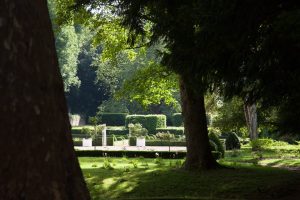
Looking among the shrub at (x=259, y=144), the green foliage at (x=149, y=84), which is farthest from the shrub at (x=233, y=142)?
the green foliage at (x=149, y=84)

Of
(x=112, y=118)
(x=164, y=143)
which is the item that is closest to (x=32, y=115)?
(x=164, y=143)

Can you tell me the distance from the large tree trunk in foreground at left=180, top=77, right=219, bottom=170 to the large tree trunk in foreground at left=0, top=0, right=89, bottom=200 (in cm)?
965

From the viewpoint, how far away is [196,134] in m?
13.1

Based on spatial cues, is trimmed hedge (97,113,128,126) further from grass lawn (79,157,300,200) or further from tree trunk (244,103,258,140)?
grass lawn (79,157,300,200)

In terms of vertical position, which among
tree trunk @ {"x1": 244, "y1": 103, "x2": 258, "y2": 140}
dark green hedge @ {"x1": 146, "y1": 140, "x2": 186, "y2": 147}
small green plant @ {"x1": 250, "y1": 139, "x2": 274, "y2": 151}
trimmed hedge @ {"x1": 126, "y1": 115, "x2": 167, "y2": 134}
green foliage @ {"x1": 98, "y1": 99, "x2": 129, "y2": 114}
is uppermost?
green foliage @ {"x1": 98, "y1": 99, "x2": 129, "y2": 114}

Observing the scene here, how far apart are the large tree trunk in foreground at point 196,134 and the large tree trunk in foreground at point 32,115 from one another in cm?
965

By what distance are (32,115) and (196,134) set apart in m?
10.1

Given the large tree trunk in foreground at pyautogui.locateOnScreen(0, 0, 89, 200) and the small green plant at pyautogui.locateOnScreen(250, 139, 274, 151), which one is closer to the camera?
the large tree trunk in foreground at pyautogui.locateOnScreen(0, 0, 89, 200)

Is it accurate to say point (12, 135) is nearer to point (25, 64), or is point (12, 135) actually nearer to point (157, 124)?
point (25, 64)

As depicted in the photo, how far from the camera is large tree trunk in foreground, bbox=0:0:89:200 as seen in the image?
3.12m

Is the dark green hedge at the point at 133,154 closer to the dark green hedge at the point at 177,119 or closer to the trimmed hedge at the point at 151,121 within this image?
the trimmed hedge at the point at 151,121

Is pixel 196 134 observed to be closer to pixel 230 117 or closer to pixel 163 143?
pixel 230 117

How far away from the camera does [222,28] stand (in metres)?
6.73

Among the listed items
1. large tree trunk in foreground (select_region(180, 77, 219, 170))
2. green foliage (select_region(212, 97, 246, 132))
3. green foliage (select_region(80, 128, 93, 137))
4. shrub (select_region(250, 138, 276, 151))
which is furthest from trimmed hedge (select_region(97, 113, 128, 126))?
large tree trunk in foreground (select_region(180, 77, 219, 170))
